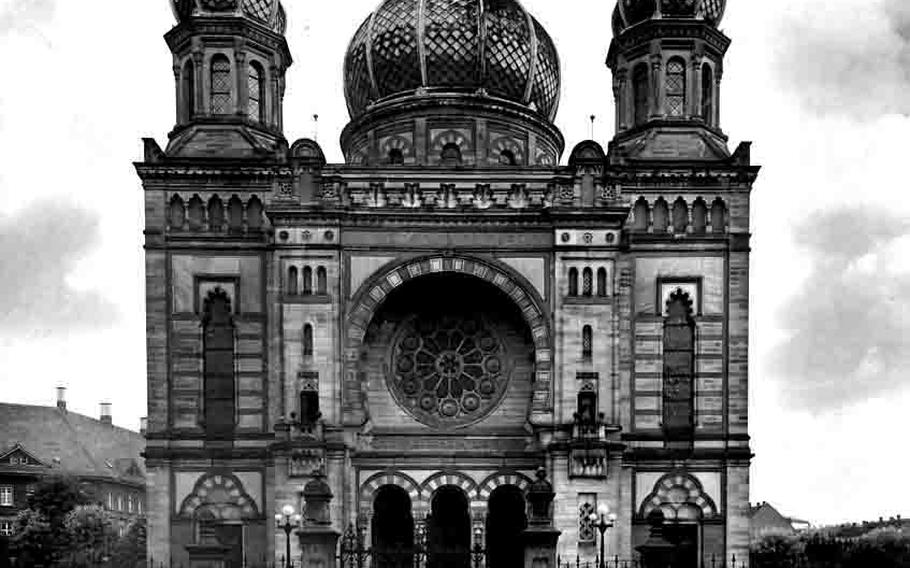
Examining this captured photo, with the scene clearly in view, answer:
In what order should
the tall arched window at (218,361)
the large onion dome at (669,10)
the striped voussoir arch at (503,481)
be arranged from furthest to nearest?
1. the large onion dome at (669,10)
2. the tall arched window at (218,361)
3. the striped voussoir arch at (503,481)

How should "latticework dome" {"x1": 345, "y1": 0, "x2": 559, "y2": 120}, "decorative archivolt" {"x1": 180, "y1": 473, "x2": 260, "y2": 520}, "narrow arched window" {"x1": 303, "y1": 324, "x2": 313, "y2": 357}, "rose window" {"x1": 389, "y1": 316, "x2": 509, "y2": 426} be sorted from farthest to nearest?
"latticework dome" {"x1": 345, "y1": 0, "x2": 559, "y2": 120}
"rose window" {"x1": 389, "y1": 316, "x2": 509, "y2": 426}
"decorative archivolt" {"x1": 180, "y1": 473, "x2": 260, "y2": 520}
"narrow arched window" {"x1": 303, "y1": 324, "x2": 313, "y2": 357}

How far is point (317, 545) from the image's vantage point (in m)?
26.1

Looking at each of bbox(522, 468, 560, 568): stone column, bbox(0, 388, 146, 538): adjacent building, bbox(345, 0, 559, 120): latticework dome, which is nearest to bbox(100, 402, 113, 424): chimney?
bbox(0, 388, 146, 538): adjacent building

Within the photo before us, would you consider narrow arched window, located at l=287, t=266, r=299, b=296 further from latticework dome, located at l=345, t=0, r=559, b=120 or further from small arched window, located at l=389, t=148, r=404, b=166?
latticework dome, located at l=345, t=0, r=559, b=120

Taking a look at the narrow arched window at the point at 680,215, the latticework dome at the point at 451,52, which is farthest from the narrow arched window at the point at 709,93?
Result: the latticework dome at the point at 451,52

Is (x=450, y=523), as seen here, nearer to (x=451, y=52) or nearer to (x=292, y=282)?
(x=292, y=282)

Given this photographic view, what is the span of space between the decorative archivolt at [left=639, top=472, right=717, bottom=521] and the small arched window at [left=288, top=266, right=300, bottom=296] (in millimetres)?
12261

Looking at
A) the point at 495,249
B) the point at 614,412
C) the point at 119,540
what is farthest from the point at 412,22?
the point at 119,540

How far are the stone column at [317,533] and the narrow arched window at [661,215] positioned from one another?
44.2ft

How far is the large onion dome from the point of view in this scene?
3484 centimetres

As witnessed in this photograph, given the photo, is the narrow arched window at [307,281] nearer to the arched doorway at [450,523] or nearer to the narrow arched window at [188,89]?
the narrow arched window at [188,89]

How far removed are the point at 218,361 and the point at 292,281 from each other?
3.66 m

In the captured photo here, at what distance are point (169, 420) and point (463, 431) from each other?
8929 mm

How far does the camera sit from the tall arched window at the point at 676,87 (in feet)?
114
